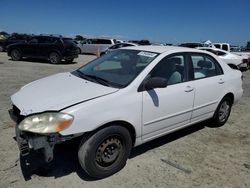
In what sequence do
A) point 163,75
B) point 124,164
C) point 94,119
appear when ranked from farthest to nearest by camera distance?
1. point 163,75
2. point 124,164
3. point 94,119

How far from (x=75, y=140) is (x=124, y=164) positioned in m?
0.84

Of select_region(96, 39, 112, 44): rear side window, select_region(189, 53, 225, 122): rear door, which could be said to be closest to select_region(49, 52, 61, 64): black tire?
select_region(96, 39, 112, 44): rear side window

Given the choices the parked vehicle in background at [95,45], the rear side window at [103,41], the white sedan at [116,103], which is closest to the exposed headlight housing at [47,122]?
the white sedan at [116,103]

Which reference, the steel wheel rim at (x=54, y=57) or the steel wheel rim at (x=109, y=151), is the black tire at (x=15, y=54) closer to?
the steel wheel rim at (x=54, y=57)

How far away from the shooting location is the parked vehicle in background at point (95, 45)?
26.4 meters

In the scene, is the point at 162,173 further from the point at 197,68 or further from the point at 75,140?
the point at 197,68

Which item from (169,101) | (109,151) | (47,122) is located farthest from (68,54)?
(47,122)

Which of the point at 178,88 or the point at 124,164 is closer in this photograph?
the point at 124,164

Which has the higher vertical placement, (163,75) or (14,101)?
(163,75)

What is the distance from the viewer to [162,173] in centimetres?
347

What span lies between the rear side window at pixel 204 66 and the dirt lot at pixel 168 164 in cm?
113

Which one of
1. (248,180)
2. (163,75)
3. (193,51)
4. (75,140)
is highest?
(193,51)

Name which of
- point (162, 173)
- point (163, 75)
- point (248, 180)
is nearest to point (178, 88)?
point (163, 75)

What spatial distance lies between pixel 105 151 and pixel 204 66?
2.53 m
